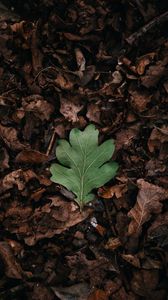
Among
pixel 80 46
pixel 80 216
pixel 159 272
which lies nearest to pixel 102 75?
pixel 80 46

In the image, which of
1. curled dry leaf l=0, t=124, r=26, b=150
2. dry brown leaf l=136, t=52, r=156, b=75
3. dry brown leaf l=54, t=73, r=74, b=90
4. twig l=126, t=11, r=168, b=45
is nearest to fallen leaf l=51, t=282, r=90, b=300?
curled dry leaf l=0, t=124, r=26, b=150

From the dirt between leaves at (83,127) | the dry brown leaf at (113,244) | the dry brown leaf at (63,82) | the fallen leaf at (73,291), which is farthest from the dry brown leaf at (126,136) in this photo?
the fallen leaf at (73,291)

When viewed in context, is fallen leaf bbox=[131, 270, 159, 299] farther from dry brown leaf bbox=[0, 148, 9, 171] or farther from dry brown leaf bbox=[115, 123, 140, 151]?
dry brown leaf bbox=[0, 148, 9, 171]

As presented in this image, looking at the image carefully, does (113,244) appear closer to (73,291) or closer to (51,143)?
(73,291)

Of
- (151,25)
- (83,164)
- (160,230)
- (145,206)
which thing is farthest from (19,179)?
(151,25)

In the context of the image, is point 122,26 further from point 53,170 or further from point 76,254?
point 76,254

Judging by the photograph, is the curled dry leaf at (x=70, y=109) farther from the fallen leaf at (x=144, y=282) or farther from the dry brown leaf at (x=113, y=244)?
the fallen leaf at (x=144, y=282)
